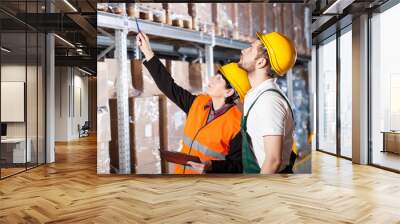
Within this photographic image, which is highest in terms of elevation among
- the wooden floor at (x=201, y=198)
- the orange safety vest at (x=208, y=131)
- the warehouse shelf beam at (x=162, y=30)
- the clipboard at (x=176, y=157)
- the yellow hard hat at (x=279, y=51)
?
the warehouse shelf beam at (x=162, y=30)

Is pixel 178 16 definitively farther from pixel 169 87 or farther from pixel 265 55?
pixel 265 55

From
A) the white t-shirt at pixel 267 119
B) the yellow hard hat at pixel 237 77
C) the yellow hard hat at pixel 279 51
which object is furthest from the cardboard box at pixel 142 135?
the yellow hard hat at pixel 279 51

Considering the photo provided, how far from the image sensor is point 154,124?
249 inches

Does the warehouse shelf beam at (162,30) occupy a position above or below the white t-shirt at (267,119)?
above

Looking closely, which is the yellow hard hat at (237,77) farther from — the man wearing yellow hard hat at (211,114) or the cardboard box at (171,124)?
the cardboard box at (171,124)

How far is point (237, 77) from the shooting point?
629 centimetres

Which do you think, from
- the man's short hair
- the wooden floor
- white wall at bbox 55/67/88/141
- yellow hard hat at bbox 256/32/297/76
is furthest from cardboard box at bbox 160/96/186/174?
white wall at bbox 55/67/88/141

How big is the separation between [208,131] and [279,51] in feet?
5.79

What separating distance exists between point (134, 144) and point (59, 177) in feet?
4.77

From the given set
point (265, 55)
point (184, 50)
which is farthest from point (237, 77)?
point (184, 50)

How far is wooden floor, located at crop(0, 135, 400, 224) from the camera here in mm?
3996

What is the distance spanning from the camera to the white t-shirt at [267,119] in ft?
20.1

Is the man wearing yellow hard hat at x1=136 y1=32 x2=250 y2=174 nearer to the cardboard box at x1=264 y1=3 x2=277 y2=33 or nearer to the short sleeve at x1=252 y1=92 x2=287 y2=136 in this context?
the short sleeve at x1=252 y1=92 x2=287 y2=136

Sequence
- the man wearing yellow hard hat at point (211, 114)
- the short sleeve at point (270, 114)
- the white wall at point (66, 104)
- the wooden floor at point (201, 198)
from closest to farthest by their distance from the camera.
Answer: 1. the wooden floor at point (201, 198)
2. the short sleeve at point (270, 114)
3. the man wearing yellow hard hat at point (211, 114)
4. the white wall at point (66, 104)
